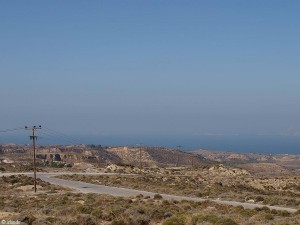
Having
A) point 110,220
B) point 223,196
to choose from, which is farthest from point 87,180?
point 110,220

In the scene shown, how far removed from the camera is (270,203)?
35.6m

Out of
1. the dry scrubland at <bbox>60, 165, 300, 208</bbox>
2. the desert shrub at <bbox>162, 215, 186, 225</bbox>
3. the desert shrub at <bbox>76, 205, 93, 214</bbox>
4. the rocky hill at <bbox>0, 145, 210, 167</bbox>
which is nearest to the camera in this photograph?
the desert shrub at <bbox>162, 215, 186, 225</bbox>

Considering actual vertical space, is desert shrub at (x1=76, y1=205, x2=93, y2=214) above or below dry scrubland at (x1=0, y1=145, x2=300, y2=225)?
above

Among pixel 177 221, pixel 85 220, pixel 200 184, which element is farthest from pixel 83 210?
pixel 200 184

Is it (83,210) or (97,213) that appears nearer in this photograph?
(97,213)

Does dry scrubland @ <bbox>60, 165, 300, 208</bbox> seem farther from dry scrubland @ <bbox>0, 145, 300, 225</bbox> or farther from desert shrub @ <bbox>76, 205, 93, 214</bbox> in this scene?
desert shrub @ <bbox>76, 205, 93, 214</bbox>

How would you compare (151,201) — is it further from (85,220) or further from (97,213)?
(85,220)

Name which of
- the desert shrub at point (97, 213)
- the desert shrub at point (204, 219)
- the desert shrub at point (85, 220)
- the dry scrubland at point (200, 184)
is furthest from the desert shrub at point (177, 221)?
the dry scrubland at point (200, 184)

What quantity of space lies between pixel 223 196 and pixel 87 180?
25.4 meters

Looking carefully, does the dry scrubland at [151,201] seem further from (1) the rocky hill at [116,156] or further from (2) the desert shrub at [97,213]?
(1) the rocky hill at [116,156]

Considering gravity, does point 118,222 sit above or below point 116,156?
above

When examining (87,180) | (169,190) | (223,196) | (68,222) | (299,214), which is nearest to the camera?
(68,222)

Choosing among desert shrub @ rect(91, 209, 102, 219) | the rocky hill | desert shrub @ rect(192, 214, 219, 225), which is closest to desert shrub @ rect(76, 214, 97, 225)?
desert shrub @ rect(91, 209, 102, 219)

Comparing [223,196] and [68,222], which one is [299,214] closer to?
[68,222]
